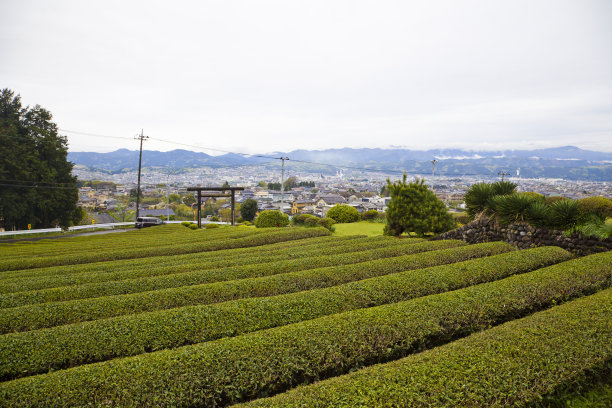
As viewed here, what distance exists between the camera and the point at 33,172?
28234 millimetres

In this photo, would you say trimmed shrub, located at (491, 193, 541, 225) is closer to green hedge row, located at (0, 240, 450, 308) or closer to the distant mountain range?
green hedge row, located at (0, 240, 450, 308)

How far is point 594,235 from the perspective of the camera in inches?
358

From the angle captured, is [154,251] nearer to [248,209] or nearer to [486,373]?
[486,373]

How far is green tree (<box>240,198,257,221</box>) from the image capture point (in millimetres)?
37550

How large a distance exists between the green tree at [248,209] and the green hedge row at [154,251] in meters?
21.3

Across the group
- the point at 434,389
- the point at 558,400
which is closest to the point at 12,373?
the point at 434,389

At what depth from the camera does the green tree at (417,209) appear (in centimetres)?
1528

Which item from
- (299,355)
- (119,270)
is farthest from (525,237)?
(119,270)

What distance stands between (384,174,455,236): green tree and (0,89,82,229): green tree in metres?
31.2

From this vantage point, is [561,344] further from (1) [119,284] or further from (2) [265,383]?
(1) [119,284]

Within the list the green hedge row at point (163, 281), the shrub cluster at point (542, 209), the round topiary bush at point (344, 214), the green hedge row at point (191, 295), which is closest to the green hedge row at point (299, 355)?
the green hedge row at point (191, 295)

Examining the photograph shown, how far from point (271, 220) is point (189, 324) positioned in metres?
19.0

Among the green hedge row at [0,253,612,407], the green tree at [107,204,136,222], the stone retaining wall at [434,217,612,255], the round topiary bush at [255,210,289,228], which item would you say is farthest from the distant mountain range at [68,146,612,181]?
the green hedge row at [0,253,612,407]

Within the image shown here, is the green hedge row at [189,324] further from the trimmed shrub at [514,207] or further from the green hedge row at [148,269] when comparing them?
the trimmed shrub at [514,207]
